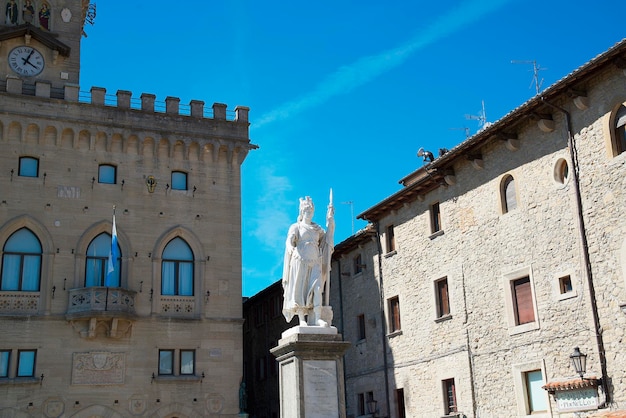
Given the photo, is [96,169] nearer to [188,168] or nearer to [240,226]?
[188,168]

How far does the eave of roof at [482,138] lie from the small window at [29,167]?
13.1 m

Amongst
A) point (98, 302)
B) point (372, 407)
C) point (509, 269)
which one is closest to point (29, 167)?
point (98, 302)

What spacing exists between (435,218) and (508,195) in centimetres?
456

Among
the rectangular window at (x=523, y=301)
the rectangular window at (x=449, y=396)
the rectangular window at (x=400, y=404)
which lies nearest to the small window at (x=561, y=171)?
the rectangular window at (x=523, y=301)

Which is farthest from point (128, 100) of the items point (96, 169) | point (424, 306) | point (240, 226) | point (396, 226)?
point (424, 306)

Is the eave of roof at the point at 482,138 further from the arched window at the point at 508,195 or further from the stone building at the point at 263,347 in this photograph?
the stone building at the point at 263,347

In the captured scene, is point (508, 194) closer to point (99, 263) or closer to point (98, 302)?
point (98, 302)

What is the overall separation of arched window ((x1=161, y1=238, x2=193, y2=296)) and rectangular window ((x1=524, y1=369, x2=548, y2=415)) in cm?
1407

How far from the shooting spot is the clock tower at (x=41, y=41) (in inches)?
1276

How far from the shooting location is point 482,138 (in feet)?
79.7

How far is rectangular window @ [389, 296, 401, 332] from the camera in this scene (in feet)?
98.0

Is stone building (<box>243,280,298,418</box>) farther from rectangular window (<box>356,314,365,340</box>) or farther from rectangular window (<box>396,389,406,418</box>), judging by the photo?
rectangular window (<box>396,389,406,418</box>)

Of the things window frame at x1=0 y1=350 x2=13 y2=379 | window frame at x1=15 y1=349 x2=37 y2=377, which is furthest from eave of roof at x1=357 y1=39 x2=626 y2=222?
window frame at x1=0 y1=350 x2=13 y2=379

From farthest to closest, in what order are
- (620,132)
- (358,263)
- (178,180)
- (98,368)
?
(358,263)
(178,180)
(98,368)
(620,132)
